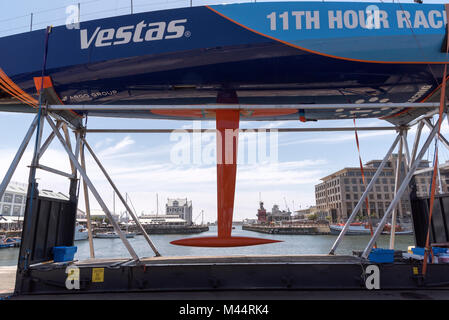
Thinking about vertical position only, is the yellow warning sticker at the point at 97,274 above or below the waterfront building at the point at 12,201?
below

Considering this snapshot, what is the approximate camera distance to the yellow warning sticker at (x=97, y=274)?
19.8 feet

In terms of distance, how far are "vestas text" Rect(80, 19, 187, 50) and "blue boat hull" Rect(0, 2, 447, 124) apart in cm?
2

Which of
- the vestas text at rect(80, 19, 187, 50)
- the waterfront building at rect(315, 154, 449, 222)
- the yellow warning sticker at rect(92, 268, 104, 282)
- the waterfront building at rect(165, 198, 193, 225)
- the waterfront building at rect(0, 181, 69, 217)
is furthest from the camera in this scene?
the waterfront building at rect(165, 198, 193, 225)

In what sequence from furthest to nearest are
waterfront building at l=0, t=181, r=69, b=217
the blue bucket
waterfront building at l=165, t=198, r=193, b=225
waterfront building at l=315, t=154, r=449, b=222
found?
waterfront building at l=165, t=198, r=193, b=225
waterfront building at l=315, t=154, r=449, b=222
waterfront building at l=0, t=181, r=69, b=217
the blue bucket

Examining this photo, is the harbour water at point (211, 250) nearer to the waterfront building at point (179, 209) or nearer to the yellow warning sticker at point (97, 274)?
the yellow warning sticker at point (97, 274)

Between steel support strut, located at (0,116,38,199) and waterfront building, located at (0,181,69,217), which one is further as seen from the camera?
waterfront building, located at (0,181,69,217)

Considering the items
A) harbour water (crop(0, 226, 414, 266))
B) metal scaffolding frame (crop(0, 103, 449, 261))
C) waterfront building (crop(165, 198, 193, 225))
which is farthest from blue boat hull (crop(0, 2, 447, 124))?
waterfront building (crop(165, 198, 193, 225))

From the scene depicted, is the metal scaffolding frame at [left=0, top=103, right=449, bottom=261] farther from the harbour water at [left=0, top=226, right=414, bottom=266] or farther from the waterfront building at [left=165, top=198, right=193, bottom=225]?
the waterfront building at [left=165, top=198, right=193, bottom=225]

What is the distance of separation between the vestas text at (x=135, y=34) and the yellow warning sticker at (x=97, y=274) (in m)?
5.11

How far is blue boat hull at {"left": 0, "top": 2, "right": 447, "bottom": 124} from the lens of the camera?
612 cm

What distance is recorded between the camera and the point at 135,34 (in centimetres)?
641

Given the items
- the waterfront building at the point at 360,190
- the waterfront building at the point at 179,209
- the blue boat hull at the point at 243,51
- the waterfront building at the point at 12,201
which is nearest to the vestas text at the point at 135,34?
the blue boat hull at the point at 243,51
